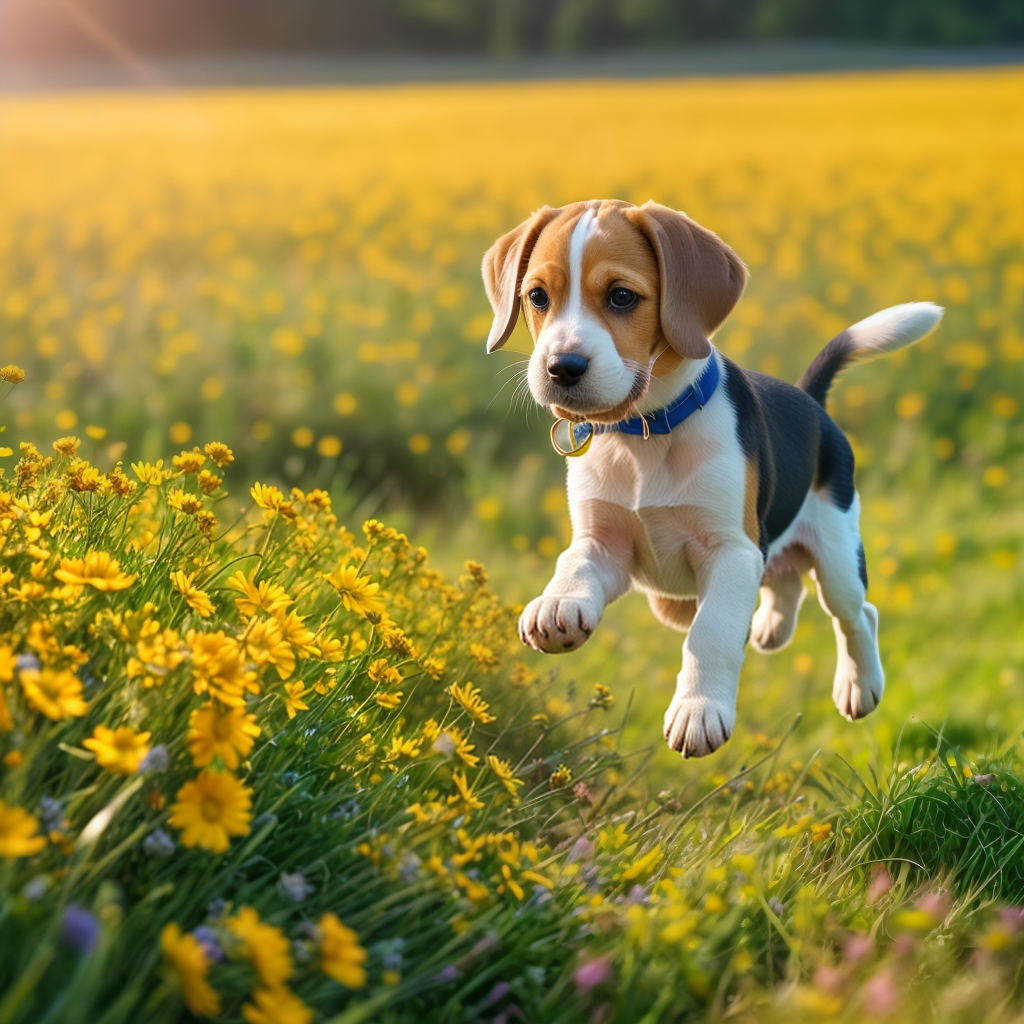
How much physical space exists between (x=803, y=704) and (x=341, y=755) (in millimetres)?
3371

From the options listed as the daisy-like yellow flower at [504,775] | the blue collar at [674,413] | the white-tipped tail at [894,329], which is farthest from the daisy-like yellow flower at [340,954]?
the white-tipped tail at [894,329]

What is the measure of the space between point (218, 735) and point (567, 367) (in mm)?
1140

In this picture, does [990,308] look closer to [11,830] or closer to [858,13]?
[11,830]

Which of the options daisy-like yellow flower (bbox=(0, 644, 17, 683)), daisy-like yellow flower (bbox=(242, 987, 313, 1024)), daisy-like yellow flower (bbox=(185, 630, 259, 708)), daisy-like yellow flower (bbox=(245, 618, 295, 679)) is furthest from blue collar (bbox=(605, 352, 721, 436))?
daisy-like yellow flower (bbox=(242, 987, 313, 1024))

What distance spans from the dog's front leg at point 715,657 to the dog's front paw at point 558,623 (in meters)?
0.23

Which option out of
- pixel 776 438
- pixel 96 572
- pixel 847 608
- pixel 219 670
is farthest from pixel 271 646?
pixel 847 608

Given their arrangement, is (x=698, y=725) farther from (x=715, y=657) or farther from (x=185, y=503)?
(x=185, y=503)

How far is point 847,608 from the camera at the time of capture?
3.72 metres

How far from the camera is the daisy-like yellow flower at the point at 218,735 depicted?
208 centimetres

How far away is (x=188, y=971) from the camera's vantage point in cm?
182

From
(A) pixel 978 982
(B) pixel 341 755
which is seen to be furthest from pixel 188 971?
(A) pixel 978 982

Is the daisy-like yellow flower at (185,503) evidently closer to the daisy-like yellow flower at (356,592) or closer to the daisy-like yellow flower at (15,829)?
the daisy-like yellow flower at (356,592)

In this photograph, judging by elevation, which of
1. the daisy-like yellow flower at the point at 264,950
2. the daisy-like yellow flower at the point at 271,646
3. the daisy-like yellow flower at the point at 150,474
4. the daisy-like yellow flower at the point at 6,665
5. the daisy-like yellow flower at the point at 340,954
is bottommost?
the daisy-like yellow flower at the point at 340,954

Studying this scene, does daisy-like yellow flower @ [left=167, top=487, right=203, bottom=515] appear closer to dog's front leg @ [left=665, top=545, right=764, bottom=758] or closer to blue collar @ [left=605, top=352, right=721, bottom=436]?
blue collar @ [left=605, top=352, right=721, bottom=436]
